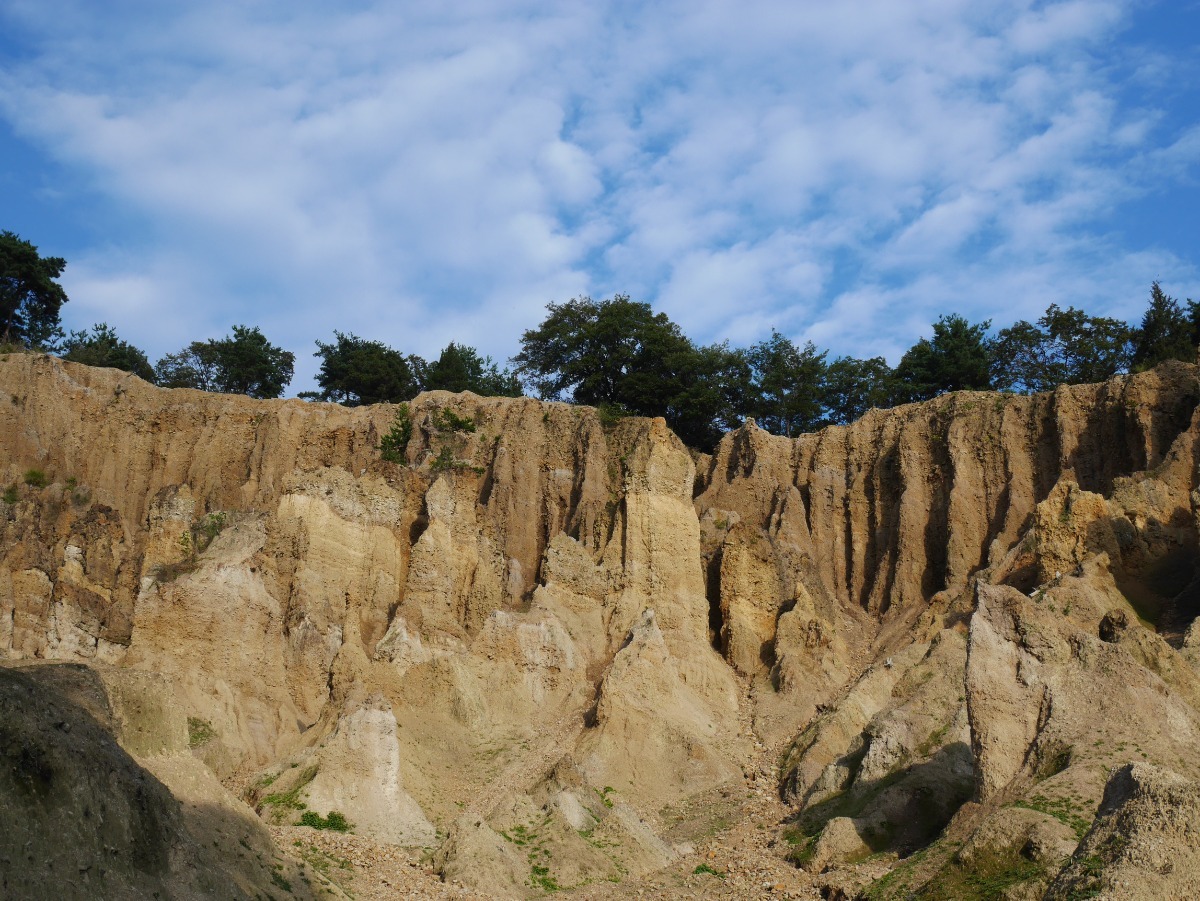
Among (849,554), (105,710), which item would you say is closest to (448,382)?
(849,554)

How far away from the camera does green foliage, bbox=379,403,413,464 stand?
5003 centimetres

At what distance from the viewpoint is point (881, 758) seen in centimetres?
3338

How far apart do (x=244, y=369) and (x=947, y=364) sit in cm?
3253

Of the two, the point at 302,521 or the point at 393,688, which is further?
the point at 302,521

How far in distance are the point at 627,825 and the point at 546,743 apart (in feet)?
20.3

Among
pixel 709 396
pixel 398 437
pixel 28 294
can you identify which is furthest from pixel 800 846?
pixel 28 294

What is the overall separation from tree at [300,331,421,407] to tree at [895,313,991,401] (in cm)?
2283

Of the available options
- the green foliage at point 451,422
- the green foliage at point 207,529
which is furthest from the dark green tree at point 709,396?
the green foliage at point 207,529

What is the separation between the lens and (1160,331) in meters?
57.9

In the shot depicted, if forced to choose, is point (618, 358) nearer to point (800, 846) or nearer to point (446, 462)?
point (446, 462)

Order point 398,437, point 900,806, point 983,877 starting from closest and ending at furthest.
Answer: point 983,877
point 900,806
point 398,437

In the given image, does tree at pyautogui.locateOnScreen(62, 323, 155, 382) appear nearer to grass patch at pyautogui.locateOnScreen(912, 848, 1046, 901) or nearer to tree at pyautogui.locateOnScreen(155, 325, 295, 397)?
tree at pyautogui.locateOnScreen(155, 325, 295, 397)

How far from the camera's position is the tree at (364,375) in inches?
2506

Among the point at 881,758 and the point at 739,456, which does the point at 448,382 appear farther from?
the point at 881,758
